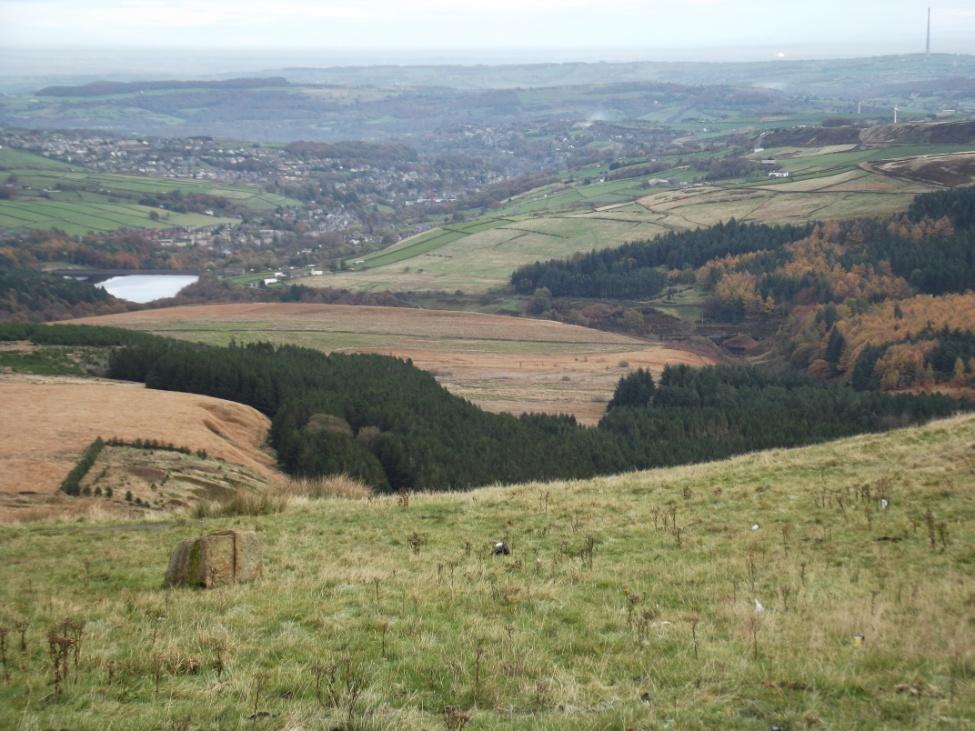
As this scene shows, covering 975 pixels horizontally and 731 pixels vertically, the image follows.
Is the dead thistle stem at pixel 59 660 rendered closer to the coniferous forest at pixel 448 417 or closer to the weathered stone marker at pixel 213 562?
the weathered stone marker at pixel 213 562

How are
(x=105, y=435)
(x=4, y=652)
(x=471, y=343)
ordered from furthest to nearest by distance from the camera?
(x=471, y=343)
(x=105, y=435)
(x=4, y=652)

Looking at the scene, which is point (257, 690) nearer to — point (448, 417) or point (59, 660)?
point (59, 660)

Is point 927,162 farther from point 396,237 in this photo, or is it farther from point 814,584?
point 814,584

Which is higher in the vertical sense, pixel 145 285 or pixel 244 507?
pixel 244 507

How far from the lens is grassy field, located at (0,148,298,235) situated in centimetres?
15086

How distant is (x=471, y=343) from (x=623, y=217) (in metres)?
59.1

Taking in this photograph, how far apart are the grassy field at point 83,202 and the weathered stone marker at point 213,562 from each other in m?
145

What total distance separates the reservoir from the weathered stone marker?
350 feet

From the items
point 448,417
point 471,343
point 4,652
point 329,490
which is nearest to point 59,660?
point 4,652

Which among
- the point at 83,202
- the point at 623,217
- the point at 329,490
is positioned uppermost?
the point at 83,202

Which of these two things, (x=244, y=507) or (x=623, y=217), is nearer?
(x=244, y=507)

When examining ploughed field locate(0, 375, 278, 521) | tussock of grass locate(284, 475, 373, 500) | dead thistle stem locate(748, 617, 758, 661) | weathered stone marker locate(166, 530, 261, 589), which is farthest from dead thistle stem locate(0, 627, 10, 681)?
tussock of grass locate(284, 475, 373, 500)

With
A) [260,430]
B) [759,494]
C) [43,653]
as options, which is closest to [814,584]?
[759,494]

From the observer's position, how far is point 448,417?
48.3 meters
